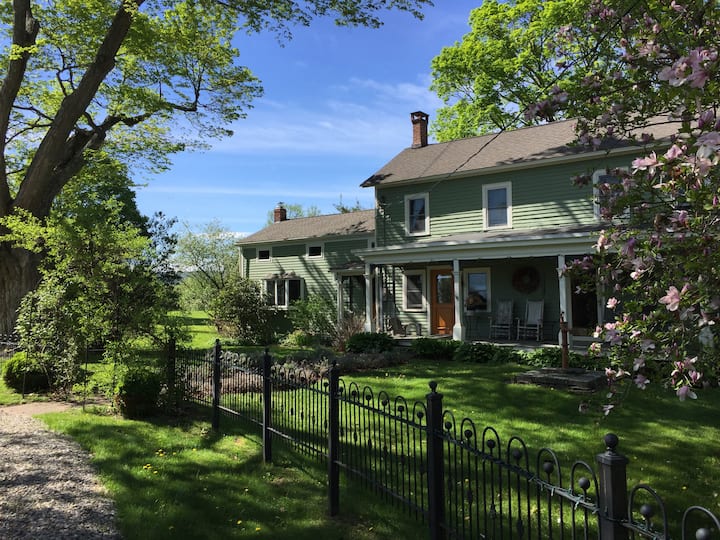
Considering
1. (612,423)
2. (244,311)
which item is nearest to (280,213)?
(244,311)

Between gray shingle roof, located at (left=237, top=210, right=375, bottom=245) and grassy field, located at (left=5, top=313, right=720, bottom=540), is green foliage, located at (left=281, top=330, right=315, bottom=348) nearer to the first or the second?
gray shingle roof, located at (left=237, top=210, right=375, bottom=245)

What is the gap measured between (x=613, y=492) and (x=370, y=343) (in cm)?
1385

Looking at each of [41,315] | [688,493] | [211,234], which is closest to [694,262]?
[688,493]

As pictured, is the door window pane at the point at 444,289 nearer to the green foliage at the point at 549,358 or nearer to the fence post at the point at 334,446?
the green foliage at the point at 549,358

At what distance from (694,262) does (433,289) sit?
1685cm

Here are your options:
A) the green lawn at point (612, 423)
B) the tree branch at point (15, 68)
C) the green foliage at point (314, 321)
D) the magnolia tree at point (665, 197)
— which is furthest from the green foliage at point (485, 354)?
the tree branch at point (15, 68)

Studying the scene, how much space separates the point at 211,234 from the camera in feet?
145

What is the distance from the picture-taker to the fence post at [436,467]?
147 inches

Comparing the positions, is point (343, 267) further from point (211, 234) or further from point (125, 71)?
point (211, 234)

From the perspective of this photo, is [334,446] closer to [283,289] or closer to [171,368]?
[171,368]

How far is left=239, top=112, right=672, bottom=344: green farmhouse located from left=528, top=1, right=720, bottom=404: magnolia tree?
950cm

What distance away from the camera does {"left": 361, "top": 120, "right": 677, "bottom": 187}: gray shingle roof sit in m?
16.3

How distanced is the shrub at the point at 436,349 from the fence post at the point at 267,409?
898cm

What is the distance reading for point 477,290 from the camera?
18.1m
